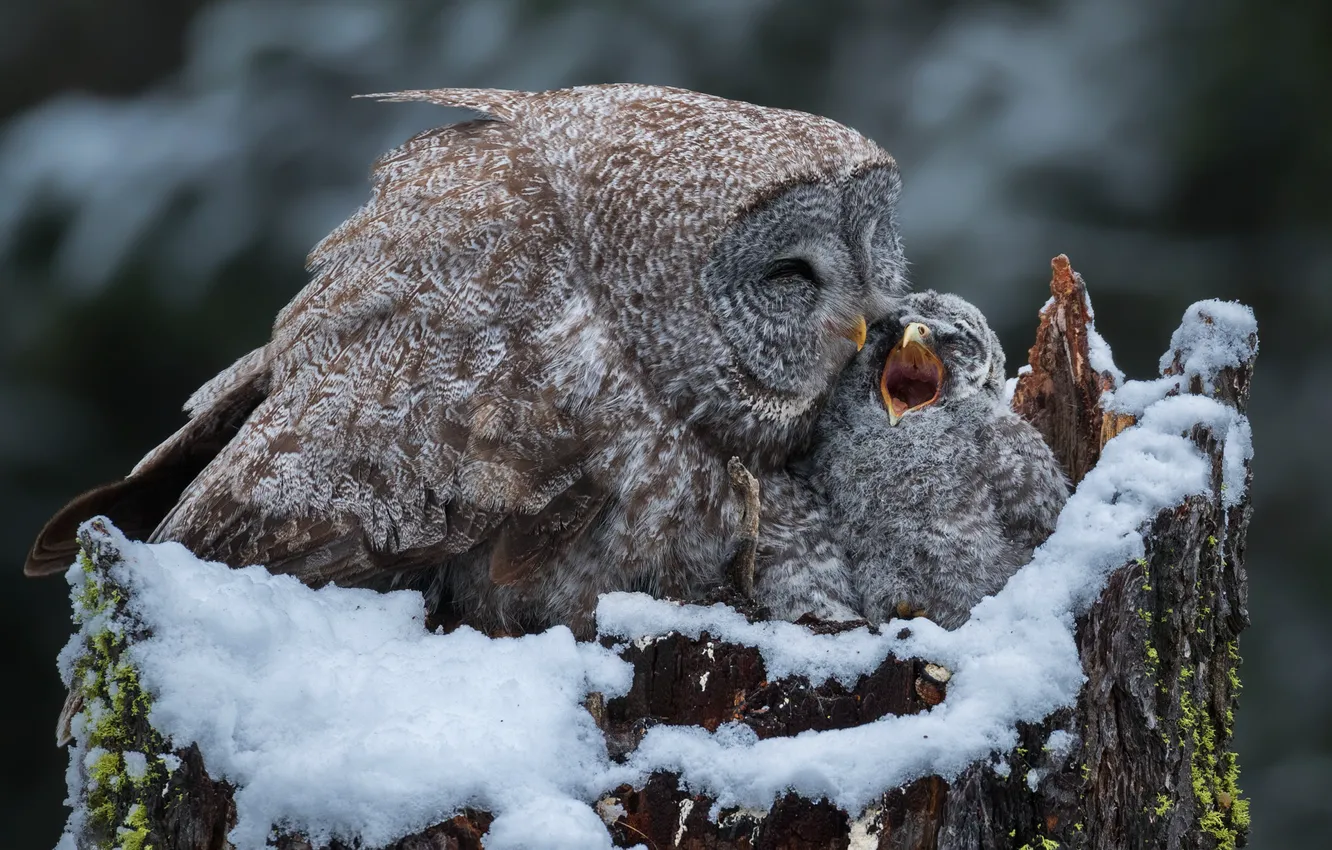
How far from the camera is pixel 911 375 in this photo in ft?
7.95

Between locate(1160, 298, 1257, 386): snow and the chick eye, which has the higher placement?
the chick eye

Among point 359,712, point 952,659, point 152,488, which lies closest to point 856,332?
point 952,659

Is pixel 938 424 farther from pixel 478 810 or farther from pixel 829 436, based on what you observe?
pixel 478 810

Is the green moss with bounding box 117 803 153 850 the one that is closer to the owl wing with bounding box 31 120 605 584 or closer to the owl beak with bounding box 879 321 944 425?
the owl wing with bounding box 31 120 605 584

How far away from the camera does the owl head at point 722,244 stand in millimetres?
2121

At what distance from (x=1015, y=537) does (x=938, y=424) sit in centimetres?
26

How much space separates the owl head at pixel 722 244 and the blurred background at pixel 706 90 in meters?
1.32

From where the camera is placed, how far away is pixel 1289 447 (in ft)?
11.6

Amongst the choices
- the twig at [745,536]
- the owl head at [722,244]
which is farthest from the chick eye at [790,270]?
the twig at [745,536]

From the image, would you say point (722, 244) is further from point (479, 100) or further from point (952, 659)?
point (952, 659)

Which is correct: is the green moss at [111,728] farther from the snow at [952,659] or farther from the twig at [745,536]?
the twig at [745,536]

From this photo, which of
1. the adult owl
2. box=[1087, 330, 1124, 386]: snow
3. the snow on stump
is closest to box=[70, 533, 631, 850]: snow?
the snow on stump

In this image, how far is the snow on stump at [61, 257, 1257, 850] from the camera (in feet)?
5.30

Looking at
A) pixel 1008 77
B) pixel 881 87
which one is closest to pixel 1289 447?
pixel 1008 77
